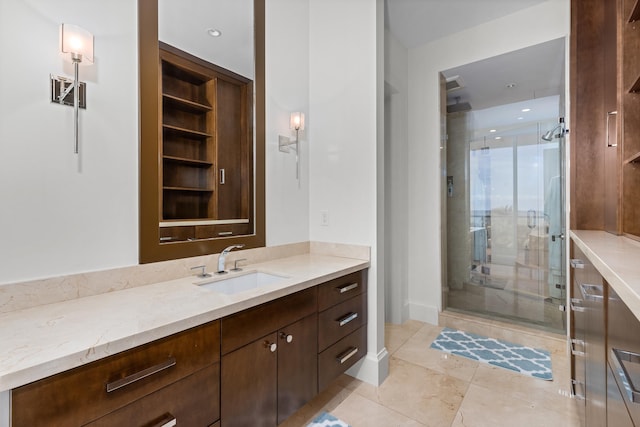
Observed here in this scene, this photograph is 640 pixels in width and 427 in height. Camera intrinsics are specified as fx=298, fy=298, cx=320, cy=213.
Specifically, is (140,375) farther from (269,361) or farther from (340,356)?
(340,356)

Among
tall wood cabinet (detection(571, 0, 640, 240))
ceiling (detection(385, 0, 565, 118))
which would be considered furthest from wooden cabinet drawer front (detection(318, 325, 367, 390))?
ceiling (detection(385, 0, 565, 118))

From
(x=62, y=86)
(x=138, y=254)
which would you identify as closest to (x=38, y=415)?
(x=138, y=254)

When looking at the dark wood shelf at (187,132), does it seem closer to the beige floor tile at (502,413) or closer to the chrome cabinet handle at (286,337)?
the chrome cabinet handle at (286,337)

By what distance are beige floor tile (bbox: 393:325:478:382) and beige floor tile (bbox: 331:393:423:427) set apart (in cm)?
63

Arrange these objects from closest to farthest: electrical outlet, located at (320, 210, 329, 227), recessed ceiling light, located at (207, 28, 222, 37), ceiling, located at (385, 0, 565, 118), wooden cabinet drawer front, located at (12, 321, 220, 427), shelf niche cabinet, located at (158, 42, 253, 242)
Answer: wooden cabinet drawer front, located at (12, 321, 220, 427), shelf niche cabinet, located at (158, 42, 253, 242), recessed ceiling light, located at (207, 28, 222, 37), electrical outlet, located at (320, 210, 329, 227), ceiling, located at (385, 0, 565, 118)

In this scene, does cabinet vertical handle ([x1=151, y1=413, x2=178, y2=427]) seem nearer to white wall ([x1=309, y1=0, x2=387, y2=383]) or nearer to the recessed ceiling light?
white wall ([x1=309, y1=0, x2=387, y2=383])

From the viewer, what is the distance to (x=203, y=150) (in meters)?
1.73

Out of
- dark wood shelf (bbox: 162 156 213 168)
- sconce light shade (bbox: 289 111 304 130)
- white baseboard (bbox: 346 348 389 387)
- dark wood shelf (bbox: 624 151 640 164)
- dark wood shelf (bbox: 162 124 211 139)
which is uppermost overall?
sconce light shade (bbox: 289 111 304 130)

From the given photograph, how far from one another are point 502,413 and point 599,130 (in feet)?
6.02

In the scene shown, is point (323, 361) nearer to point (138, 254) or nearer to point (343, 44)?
point (138, 254)

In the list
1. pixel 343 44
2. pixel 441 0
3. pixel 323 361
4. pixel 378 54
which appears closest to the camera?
pixel 323 361

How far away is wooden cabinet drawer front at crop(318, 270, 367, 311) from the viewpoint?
1.67m

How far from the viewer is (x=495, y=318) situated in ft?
9.50

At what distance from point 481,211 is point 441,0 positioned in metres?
2.10
